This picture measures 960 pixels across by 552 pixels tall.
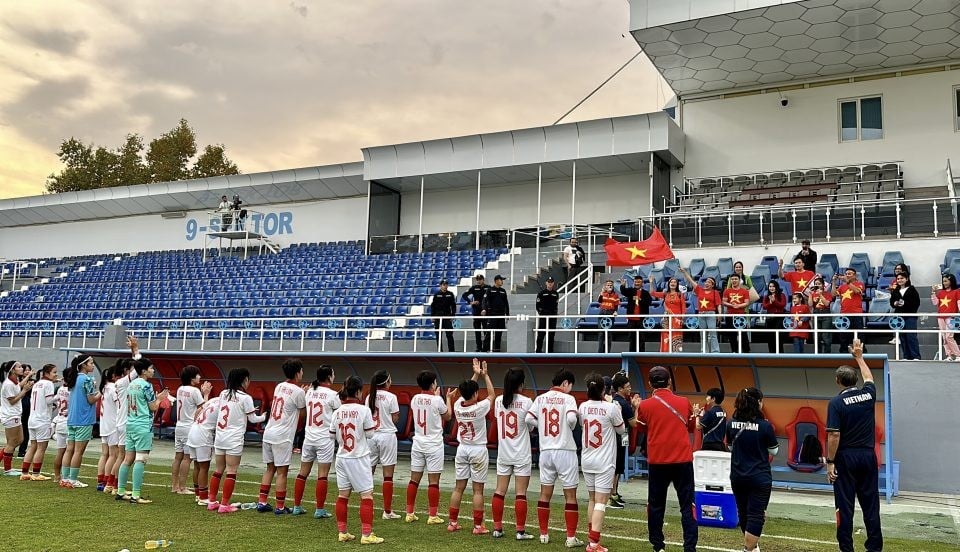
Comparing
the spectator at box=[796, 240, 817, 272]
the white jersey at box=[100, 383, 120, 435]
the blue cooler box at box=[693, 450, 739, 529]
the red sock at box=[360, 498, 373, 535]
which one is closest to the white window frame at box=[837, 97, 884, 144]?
the spectator at box=[796, 240, 817, 272]

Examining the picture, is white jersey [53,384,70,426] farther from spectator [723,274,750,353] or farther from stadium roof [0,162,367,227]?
stadium roof [0,162,367,227]

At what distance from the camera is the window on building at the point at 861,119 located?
74.7 ft

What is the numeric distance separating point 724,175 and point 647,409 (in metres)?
17.7

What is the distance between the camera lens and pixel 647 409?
8.06 meters

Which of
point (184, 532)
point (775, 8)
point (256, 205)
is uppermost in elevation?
point (775, 8)

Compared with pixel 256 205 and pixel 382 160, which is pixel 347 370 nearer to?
pixel 382 160

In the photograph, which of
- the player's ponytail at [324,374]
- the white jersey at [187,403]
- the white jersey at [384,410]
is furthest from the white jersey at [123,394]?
the white jersey at [384,410]

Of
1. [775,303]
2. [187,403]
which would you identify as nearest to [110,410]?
[187,403]

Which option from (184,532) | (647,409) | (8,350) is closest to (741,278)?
(647,409)

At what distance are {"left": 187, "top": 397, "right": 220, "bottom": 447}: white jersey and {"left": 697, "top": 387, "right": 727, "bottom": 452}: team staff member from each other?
6.30 meters

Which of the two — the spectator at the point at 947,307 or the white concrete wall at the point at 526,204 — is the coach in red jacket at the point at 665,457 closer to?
the spectator at the point at 947,307

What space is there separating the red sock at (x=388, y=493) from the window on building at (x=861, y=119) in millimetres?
18727

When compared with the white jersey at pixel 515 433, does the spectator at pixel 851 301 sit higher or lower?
Result: higher

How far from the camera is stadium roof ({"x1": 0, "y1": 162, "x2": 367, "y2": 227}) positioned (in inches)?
1212
